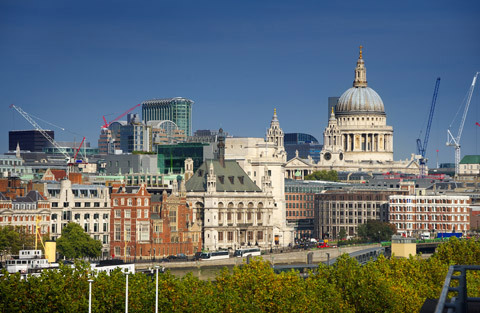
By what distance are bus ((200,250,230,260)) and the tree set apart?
47.8 ft

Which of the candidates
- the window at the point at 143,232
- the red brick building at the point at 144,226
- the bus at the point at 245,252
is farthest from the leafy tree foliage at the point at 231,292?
the bus at the point at 245,252

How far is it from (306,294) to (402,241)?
73.9 m

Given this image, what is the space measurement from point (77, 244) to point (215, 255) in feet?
67.8

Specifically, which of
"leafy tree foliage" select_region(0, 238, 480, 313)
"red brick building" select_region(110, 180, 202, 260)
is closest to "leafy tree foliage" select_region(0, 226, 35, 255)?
"red brick building" select_region(110, 180, 202, 260)

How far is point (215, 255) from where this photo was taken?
175375mm

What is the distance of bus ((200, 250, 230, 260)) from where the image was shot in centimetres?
17375

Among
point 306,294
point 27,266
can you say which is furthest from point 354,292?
point 27,266

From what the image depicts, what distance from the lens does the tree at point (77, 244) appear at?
16012 centimetres

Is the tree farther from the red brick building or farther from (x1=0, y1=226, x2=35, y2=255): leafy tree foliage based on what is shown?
the red brick building

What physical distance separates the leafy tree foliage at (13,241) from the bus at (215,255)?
2465 cm

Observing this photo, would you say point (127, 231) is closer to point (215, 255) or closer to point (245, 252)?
point (215, 255)

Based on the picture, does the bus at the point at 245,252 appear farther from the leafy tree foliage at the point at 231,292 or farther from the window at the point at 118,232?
the leafy tree foliage at the point at 231,292

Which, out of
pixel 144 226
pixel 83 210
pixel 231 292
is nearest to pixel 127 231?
pixel 144 226

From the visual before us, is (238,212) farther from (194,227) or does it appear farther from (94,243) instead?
(94,243)
